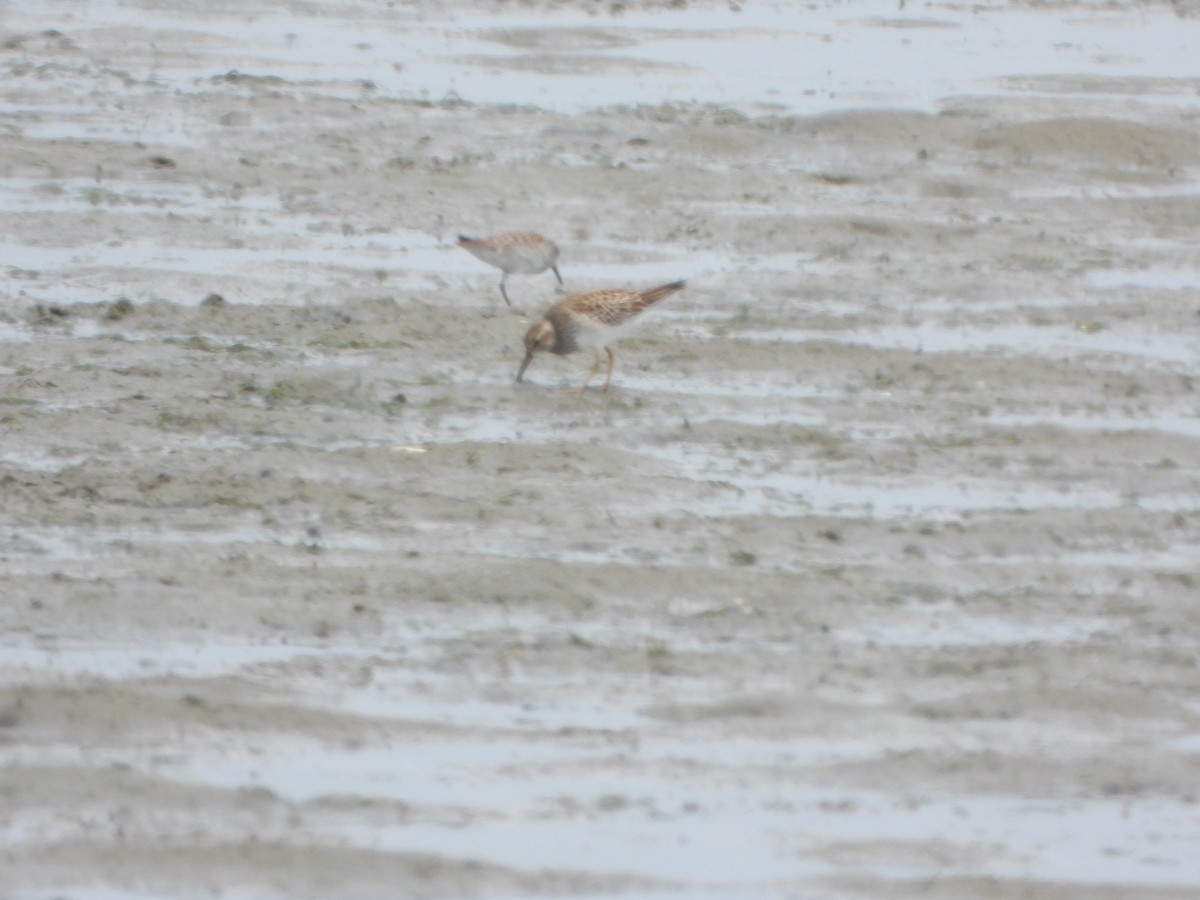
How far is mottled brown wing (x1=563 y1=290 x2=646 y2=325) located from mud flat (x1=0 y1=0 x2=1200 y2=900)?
0.98 feet

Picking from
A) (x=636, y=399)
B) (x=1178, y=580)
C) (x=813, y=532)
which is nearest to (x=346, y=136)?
(x=636, y=399)

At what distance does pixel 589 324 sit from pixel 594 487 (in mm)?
1639

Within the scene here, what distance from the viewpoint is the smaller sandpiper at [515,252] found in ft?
37.2

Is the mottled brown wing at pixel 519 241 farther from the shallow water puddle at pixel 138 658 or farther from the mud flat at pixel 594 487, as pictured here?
the shallow water puddle at pixel 138 658

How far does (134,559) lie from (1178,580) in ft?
12.4

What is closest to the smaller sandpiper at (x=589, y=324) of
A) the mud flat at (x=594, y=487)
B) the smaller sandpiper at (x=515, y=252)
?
the mud flat at (x=594, y=487)

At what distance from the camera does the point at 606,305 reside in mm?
10250

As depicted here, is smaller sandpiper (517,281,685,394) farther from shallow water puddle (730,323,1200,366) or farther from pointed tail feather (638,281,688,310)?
shallow water puddle (730,323,1200,366)

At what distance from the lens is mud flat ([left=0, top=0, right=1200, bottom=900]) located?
6.27m

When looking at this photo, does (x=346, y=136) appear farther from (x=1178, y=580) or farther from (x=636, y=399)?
(x=1178, y=580)

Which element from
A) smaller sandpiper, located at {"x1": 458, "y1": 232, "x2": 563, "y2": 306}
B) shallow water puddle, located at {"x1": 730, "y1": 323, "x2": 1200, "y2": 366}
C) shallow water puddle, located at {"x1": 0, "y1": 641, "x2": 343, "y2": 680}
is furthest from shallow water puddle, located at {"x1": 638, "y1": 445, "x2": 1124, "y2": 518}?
smaller sandpiper, located at {"x1": 458, "y1": 232, "x2": 563, "y2": 306}

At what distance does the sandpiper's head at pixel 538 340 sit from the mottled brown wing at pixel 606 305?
147mm

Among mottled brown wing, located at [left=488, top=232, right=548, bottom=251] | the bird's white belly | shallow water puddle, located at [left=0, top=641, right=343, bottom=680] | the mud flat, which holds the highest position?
mottled brown wing, located at [left=488, top=232, right=548, bottom=251]

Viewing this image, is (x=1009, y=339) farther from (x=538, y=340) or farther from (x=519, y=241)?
(x=519, y=241)
